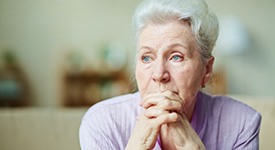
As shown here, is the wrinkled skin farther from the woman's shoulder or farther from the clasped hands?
the woman's shoulder

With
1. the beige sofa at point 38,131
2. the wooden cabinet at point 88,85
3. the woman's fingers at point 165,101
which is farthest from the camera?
the wooden cabinet at point 88,85

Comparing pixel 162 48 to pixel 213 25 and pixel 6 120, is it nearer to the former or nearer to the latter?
pixel 213 25

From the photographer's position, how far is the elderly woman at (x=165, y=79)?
145cm

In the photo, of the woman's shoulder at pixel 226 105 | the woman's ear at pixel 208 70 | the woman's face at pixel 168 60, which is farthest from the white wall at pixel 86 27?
the woman's face at pixel 168 60

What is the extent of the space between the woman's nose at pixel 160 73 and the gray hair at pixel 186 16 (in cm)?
12

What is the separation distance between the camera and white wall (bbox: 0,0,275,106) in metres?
5.42

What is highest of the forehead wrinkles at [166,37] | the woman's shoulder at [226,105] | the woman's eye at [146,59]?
the forehead wrinkles at [166,37]

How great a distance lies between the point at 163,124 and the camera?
147 cm

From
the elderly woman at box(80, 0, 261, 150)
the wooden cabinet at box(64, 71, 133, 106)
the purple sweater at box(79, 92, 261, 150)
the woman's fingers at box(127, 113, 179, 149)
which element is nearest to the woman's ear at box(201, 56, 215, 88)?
the elderly woman at box(80, 0, 261, 150)

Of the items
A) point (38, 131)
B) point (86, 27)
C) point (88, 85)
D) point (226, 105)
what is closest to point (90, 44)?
point (86, 27)

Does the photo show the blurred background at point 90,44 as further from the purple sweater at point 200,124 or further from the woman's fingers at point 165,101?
the woman's fingers at point 165,101

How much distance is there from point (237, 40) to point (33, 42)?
2022mm

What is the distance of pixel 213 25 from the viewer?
1544 mm

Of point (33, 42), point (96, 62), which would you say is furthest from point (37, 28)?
point (96, 62)
